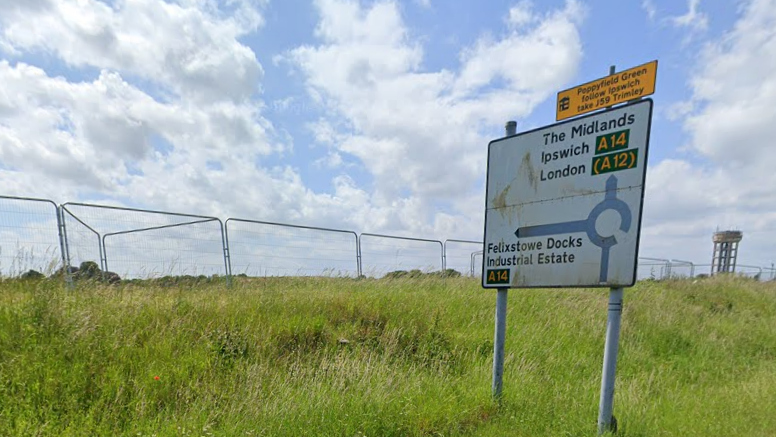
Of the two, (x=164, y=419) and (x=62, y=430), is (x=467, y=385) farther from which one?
(x=62, y=430)

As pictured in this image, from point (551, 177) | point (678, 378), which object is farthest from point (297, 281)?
point (678, 378)

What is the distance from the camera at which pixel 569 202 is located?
3750 mm

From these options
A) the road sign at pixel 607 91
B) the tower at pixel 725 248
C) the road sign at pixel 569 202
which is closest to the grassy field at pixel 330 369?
the road sign at pixel 569 202

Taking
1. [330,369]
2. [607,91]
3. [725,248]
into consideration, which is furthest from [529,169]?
[725,248]

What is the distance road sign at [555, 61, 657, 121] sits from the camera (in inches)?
129

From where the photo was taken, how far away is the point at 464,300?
27.4 ft

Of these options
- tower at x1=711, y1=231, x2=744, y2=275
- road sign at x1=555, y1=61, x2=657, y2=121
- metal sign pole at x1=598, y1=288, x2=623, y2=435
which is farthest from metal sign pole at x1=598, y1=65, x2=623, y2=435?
tower at x1=711, y1=231, x2=744, y2=275

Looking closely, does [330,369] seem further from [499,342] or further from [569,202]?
[569,202]

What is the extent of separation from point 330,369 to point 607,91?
4357 mm

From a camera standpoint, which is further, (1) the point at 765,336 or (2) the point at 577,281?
(1) the point at 765,336

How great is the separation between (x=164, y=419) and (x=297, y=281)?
5.66 meters

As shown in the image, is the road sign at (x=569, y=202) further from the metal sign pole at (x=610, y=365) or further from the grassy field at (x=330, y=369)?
the grassy field at (x=330, y=369)

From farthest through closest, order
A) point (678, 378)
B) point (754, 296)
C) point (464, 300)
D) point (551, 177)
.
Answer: point (754, 296)
point (464, 300)
point (678, 378)
point (551, 177)

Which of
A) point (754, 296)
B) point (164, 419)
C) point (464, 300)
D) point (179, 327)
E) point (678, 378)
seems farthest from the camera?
point (754, 296)
